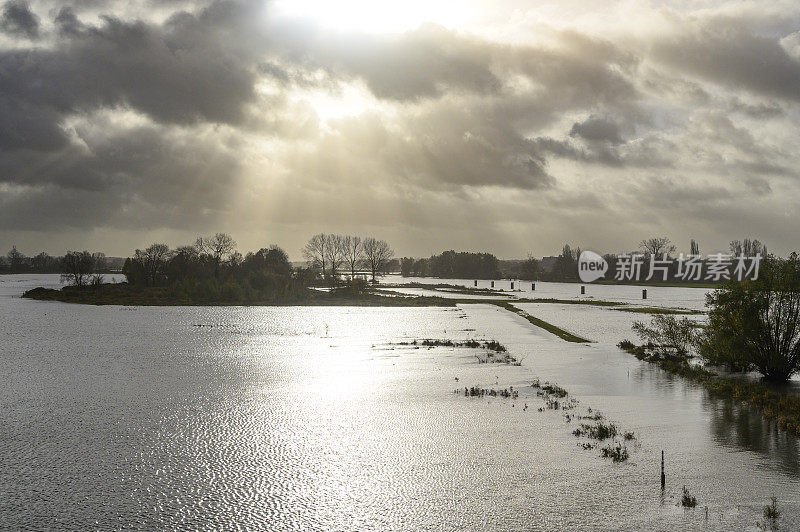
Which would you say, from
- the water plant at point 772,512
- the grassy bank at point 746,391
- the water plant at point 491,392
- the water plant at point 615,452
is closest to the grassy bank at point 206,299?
the grassy bank at point 746,391

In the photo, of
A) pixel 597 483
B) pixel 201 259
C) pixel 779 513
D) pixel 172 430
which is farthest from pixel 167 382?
pixel 201 259

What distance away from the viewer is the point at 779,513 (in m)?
12.9

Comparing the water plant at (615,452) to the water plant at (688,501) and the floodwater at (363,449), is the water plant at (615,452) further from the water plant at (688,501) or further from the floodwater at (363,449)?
the water plant at (688,501)

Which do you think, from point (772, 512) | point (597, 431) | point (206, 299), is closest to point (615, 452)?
point (597, 431)

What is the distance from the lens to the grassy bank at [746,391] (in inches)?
846

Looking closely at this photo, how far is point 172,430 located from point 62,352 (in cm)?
2548

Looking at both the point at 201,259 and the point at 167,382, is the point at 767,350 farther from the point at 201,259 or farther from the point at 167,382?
the point at 201,259

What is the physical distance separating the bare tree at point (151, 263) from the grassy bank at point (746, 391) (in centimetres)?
11389

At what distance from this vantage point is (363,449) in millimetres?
18031

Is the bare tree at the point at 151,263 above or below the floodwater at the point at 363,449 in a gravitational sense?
above

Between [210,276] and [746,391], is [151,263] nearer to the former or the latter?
[210,276]

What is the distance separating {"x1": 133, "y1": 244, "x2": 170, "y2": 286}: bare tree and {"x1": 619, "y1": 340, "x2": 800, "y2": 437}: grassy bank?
374 ft

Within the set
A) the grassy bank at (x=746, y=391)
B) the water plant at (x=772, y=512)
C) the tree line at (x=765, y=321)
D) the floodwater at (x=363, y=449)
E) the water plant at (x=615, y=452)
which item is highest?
the tree line at (x=765, y=321)

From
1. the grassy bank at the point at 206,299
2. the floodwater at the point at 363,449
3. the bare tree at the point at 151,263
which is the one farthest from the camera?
the bare tree at the point at 151,263
